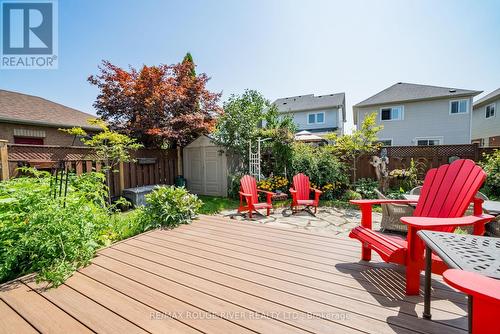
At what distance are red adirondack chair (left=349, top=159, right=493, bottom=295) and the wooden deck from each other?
0.84ft

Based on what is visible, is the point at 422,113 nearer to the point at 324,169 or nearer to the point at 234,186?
the point at 324,169

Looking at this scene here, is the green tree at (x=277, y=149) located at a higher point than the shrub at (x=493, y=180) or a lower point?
higher

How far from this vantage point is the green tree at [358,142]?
6.58 metres

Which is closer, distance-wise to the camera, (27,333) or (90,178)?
(27,333)

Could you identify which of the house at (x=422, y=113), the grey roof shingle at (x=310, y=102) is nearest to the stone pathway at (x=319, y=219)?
the house at (x=422, y=113)

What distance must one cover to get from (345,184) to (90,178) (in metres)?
6.47

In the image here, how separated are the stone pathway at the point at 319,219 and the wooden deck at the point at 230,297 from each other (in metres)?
1.68

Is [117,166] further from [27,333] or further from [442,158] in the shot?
[442,158]

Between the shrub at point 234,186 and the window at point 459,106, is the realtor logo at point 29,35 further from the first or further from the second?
the window at point 459,106

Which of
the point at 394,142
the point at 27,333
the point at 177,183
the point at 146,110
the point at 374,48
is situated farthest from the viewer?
the point at 394,142

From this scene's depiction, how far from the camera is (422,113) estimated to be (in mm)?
12906

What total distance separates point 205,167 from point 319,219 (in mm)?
4193

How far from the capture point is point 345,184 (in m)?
6.95

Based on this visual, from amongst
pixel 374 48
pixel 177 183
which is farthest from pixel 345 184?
pixel 177 183
